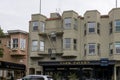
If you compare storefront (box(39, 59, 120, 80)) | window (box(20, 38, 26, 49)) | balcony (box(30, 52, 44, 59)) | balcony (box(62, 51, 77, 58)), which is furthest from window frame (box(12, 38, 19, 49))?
balcony (box(62, 51, 77, 58))

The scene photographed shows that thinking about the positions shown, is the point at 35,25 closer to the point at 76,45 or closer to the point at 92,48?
the point at 76,45

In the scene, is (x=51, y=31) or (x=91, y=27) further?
(x=51, y=31)

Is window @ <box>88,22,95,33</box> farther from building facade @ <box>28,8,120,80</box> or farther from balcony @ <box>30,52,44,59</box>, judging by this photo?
balcony @ <box>30,52,44,59</box>

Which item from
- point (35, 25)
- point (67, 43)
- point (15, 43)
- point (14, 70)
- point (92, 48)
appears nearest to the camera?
point (92, 48)

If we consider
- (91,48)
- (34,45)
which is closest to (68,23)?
(91,48)

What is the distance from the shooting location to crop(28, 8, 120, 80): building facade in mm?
47156

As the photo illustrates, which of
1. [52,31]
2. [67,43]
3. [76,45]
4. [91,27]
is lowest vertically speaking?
[76,45]

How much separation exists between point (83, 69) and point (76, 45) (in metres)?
4.14

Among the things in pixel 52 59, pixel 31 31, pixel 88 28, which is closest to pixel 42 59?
pixel 52 59

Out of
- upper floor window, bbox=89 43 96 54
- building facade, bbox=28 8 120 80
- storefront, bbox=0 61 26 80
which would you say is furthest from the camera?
upper floor window, bbox=89 43 96 54

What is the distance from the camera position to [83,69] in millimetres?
48781

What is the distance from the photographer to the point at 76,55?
49.7 metres

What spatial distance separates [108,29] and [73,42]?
19.0 ft

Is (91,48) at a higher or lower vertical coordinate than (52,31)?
lower
